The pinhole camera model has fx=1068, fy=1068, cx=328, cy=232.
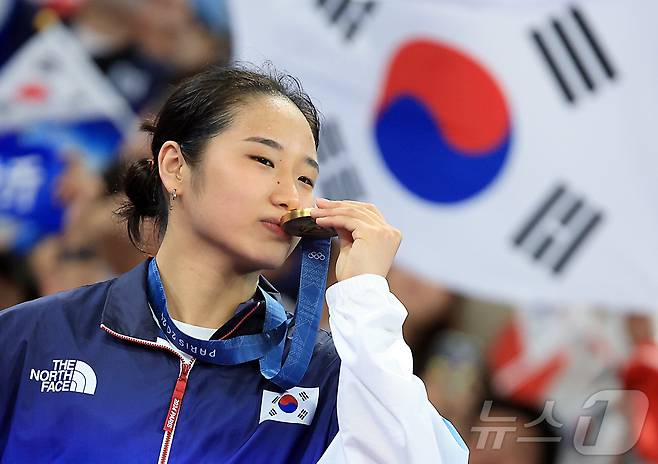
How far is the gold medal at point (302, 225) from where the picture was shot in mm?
1841

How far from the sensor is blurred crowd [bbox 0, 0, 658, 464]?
4.28 metres

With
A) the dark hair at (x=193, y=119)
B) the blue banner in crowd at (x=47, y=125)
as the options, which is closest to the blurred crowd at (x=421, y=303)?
the blue banner in crowd at (x=47, y=125)

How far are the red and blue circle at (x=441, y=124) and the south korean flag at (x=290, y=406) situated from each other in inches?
108

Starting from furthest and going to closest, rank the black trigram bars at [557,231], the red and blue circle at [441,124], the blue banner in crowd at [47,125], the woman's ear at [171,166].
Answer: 1. the red and blue circle at [441,124]
2. the black trigram bars at [557,231]
3. the blue banner in crowd at [47,125]
4. the woman's ear at [171,166]

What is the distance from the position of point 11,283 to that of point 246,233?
104 inches

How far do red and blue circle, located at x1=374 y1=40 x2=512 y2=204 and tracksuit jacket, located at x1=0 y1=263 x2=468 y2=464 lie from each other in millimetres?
2702

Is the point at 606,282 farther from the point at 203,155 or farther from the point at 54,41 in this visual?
the point at 203,155

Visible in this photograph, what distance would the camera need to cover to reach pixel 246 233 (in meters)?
1.89

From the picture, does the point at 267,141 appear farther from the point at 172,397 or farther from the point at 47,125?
the point at 47,125

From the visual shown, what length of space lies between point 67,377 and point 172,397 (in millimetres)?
190

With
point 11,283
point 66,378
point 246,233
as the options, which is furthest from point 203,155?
point 11,283

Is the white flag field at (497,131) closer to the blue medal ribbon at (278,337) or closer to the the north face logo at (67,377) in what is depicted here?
the blue medal ribbon at (278,337)

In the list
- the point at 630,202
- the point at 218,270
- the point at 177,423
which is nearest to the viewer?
the point at 177,423

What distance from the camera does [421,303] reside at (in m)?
4.56
